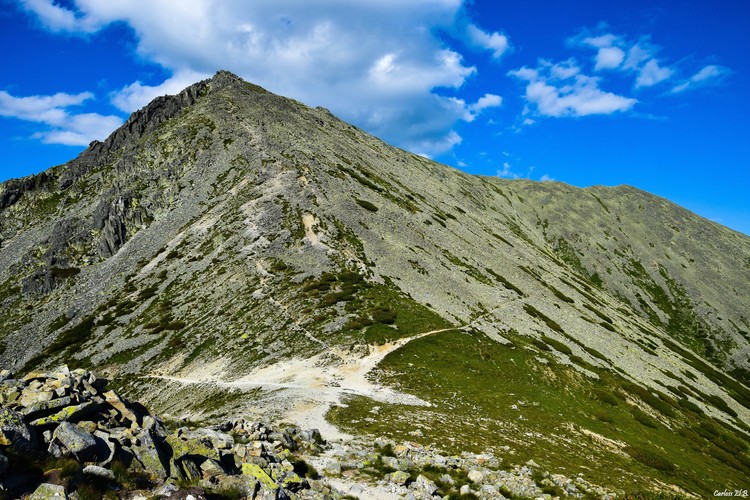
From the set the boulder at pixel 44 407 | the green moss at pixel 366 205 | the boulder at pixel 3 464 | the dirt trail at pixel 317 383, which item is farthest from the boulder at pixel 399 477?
the green moss at pixel 366 205

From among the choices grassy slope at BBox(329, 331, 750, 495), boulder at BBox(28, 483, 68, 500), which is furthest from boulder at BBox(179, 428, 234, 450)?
grassy slope at BBox(329, 331, 750, 495)

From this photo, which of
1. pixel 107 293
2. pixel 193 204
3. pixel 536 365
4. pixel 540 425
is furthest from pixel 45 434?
pixel 193 204

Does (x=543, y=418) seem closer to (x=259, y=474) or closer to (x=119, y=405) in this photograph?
(x=259, y=474)

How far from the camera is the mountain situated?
36.6 m

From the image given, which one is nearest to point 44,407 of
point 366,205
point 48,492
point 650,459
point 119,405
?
point 119,405

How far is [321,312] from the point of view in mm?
54844

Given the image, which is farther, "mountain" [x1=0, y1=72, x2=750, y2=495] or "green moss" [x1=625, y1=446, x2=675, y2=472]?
"mountain" [x1=0, y1=72, x2=750, y2=495]

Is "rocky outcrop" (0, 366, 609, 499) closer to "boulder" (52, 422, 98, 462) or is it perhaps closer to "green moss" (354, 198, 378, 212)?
"boulder" (52, 422, 98, 462)

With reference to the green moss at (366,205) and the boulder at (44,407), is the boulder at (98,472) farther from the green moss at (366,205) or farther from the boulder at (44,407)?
the green moss at (366,205)

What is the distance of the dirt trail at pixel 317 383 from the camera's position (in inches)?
1230

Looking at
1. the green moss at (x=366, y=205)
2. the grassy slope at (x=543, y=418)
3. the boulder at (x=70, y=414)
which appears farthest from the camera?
the green moss at (x=366, y=205)

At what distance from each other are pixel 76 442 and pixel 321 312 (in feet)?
136

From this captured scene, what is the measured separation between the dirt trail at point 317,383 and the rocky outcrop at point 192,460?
5.36m

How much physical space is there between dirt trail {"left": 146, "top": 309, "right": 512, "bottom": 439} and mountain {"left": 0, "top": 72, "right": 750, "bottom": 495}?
0.29m
